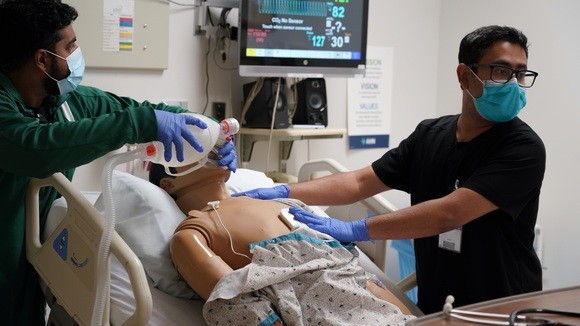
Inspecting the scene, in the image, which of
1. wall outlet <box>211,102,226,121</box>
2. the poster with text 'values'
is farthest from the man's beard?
the poster with text 'values'

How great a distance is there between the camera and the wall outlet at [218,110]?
336 centimetres

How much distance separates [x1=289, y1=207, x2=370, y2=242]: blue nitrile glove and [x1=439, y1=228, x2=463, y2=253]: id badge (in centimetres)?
25

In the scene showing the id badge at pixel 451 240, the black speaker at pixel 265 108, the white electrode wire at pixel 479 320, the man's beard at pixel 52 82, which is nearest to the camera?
the white electrode wire at pixel 479 320

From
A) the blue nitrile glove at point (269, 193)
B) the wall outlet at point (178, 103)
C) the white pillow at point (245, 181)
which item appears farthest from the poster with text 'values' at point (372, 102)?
the blue nitrile glove at point (269, 193)

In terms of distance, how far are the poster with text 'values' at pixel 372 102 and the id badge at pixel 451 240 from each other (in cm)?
180

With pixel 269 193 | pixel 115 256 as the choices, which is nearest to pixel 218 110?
pixel 269 193

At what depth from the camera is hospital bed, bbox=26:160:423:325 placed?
1.75m

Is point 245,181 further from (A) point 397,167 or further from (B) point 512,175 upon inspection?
(B) point 512,175

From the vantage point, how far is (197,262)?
1880 mm

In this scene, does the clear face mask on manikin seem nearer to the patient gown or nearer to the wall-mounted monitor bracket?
the patient gown

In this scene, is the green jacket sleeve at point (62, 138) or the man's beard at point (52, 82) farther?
the man's beard at point (52, 82)

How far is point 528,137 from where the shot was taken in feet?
7.12

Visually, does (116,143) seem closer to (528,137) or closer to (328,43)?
(528,137)

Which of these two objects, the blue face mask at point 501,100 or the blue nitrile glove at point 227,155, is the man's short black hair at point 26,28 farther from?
the blue face mask at point 501,100
